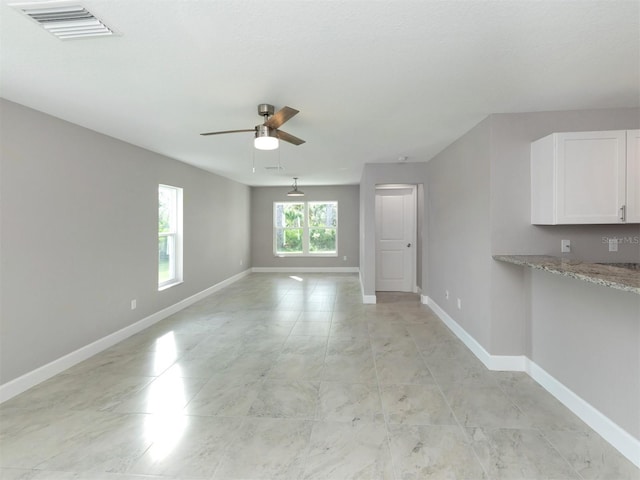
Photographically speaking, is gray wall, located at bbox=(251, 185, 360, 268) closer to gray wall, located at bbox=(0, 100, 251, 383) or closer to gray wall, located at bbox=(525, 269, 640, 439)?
gray wall, located at bbox=(0, 100, 251, 383)

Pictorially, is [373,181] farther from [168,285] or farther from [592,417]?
[592,417]

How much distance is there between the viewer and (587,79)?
2.11 meters

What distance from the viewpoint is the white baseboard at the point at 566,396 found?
182 cm

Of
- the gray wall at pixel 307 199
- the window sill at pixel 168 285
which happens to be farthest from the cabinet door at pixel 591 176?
the gray wall at pixel 307 199

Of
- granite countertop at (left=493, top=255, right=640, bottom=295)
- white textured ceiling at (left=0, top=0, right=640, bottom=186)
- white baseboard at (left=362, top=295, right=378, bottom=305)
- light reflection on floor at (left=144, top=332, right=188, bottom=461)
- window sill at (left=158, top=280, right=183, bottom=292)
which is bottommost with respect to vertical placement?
light reflection on floor at (left=144, top=332, right=188, bottom=461)

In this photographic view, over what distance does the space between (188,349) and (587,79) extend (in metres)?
4.31

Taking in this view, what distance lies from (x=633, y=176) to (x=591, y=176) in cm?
30

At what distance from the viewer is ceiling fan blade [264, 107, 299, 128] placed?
216cm

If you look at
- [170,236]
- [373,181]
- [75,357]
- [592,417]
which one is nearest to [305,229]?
[373,181]

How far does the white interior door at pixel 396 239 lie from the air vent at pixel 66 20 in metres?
5.13

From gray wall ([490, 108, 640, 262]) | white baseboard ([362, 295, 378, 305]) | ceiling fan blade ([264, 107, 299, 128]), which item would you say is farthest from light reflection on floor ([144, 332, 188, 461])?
white baseboard ([362, 295, 378, 305])

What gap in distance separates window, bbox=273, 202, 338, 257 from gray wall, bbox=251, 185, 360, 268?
0.48ft

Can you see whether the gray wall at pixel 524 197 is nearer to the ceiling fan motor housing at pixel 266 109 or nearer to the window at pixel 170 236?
the ceiling fan motor housing at pixel 266 109

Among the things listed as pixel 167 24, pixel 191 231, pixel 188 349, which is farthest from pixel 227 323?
pixel 167 24
